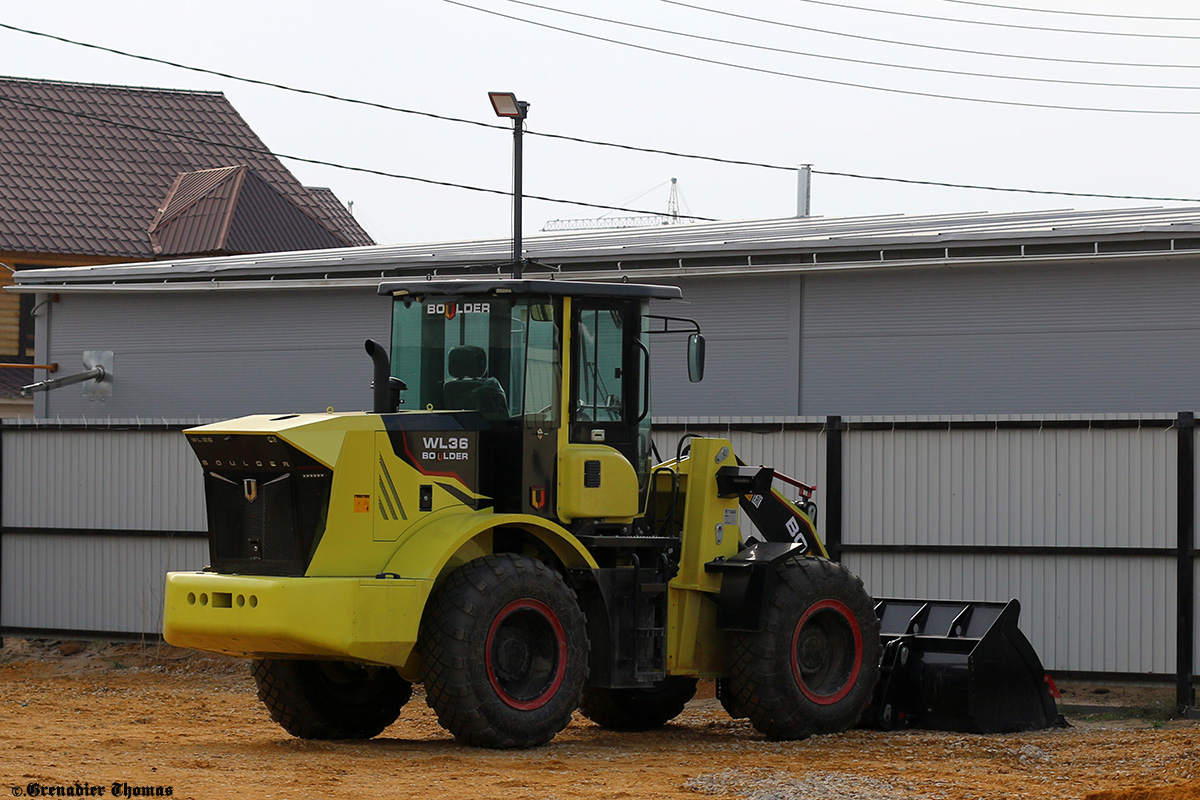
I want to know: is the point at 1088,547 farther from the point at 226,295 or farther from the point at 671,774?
the point at 226,295

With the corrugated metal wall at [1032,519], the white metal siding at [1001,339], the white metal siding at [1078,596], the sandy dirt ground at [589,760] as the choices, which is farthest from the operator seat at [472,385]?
the white metal siding at [1001,339]

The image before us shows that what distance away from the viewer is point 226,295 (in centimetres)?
2133

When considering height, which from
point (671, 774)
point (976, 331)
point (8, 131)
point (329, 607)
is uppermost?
point (8, 131)

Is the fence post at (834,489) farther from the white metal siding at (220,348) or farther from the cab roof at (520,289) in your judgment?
the white metal siding at (220,348)

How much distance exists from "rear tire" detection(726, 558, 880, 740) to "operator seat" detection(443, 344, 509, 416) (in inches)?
87.2

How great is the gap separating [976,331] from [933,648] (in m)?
6.24

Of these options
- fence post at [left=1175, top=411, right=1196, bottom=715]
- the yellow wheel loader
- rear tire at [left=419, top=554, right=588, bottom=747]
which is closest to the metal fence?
fence post at [left=1175, top=411, right=1196, bottom=715]

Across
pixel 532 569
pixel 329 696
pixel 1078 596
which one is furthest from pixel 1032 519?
pixel 329 696

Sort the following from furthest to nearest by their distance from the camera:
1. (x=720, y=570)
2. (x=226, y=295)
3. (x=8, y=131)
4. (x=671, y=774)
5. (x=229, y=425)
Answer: (x=8, y=131)
(x=226, y=295)
(x=720, y=570)
(x=229, y=425)
(x=671, y=774)

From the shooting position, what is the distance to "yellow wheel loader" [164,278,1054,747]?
972 cm

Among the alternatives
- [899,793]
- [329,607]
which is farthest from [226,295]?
[899,793]

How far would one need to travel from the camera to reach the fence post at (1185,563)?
1271cm

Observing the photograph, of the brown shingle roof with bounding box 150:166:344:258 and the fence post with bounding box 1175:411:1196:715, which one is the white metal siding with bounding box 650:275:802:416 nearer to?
the fence post with bounding box 1175:411:1196:715

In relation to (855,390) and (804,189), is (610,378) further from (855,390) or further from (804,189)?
(804,189)
